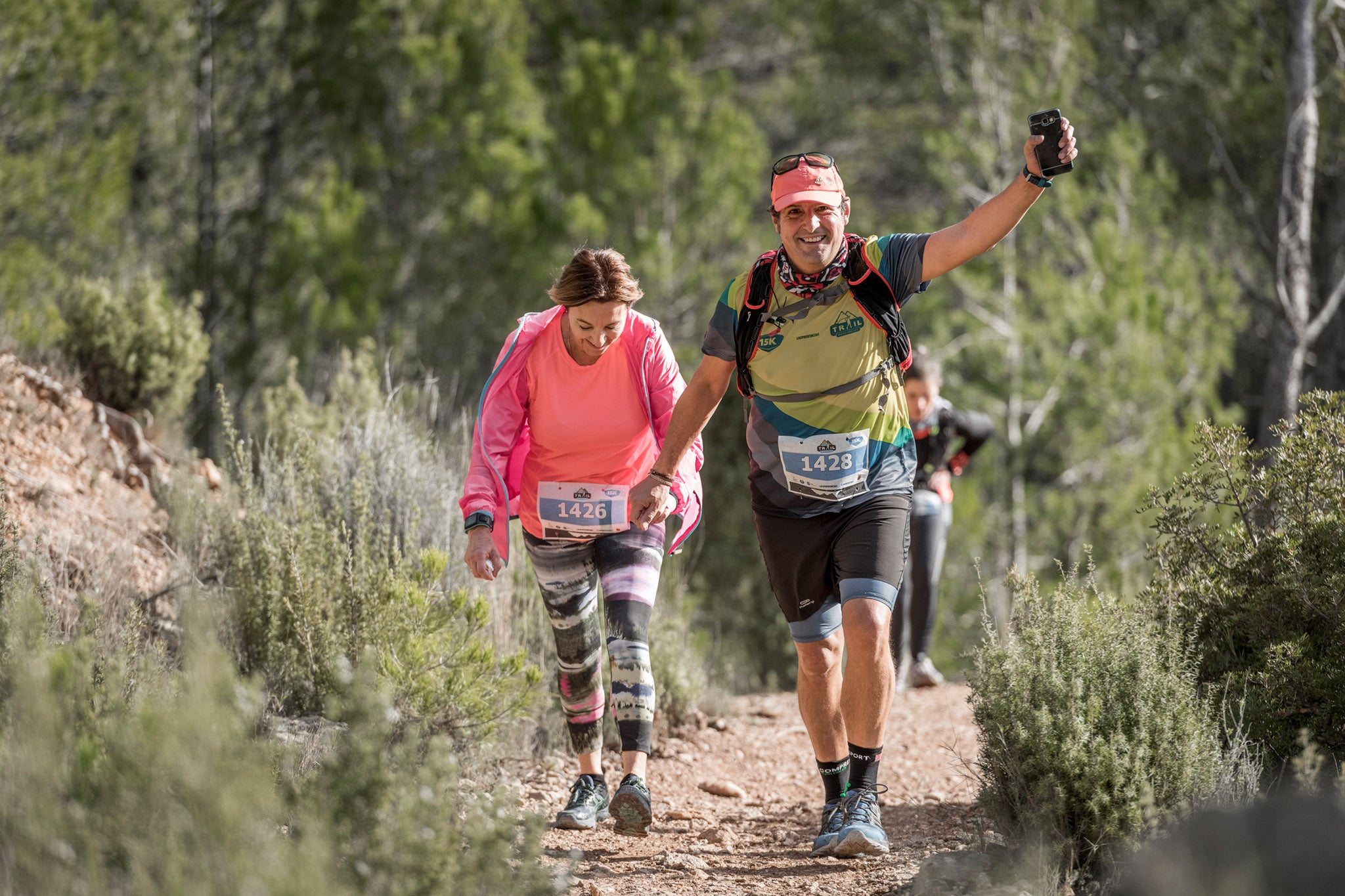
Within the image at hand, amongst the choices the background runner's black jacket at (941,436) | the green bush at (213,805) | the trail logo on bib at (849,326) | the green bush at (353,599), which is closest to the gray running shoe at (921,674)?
the background runner's black jacket at (941,436)

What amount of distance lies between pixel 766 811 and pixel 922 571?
2.26 metres

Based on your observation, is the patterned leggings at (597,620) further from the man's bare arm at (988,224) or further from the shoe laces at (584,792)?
the man's bare arm at (988,224)

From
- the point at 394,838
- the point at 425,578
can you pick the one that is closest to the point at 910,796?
the point at 425,578

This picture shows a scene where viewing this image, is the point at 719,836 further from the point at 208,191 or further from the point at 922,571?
the point at 208,191

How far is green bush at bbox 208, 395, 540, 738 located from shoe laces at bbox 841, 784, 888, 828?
44.5 inches

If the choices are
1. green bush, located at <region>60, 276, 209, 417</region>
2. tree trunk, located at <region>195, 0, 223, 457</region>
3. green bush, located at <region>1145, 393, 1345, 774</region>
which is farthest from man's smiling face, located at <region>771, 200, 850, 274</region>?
tree trunk, located at <region>195, 0, 223, 457</region>

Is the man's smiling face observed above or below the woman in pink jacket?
above

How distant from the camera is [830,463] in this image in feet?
11.4

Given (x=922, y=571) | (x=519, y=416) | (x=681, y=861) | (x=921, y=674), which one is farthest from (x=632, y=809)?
(x=921, y=674)

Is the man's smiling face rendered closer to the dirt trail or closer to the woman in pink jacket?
the woman in pink jacket

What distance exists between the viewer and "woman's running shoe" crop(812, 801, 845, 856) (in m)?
3.53

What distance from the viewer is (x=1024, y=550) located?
13023 millimetres

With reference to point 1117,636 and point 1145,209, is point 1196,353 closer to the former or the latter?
point 1145,209

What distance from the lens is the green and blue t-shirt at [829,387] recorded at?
11.4 ft
